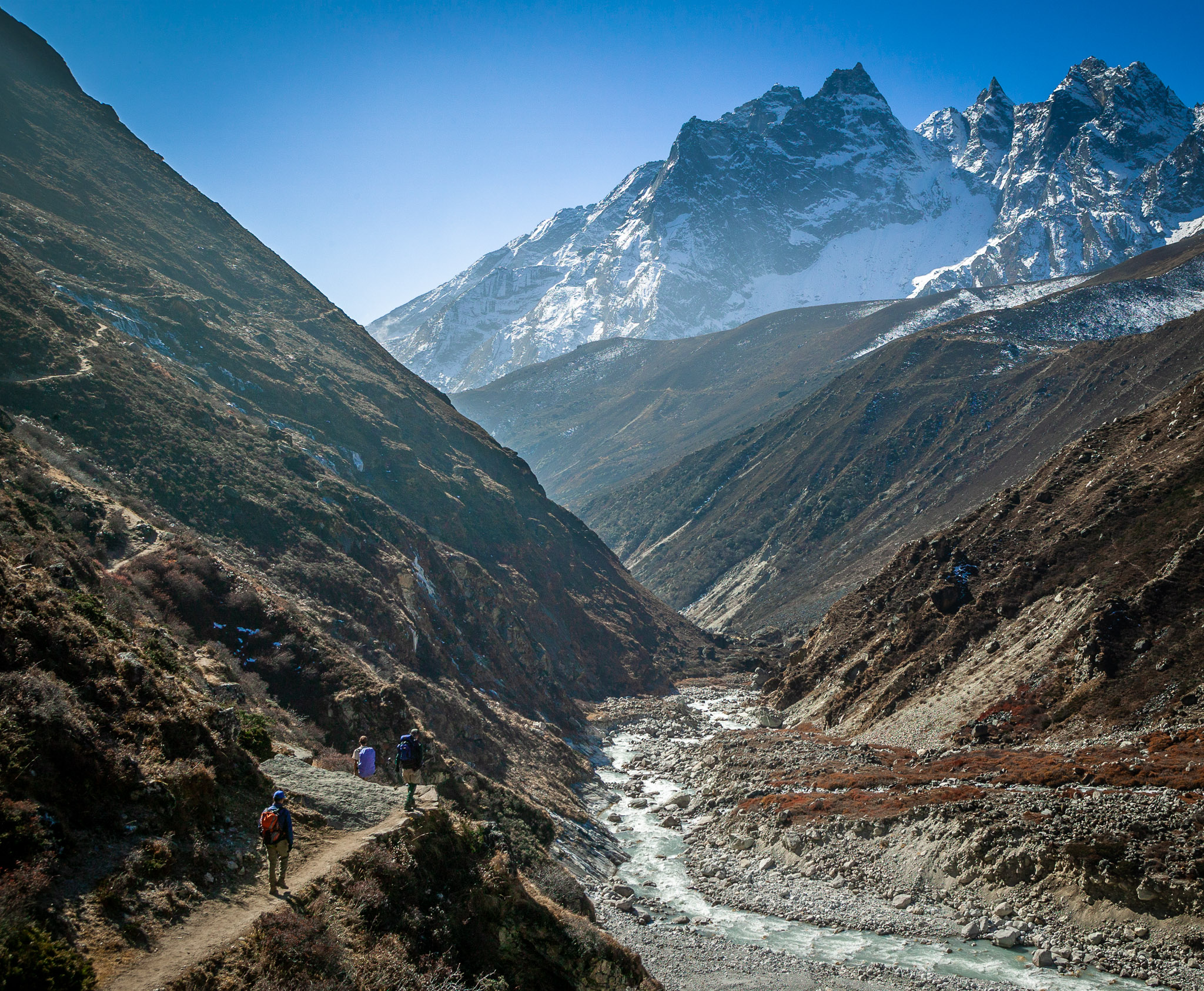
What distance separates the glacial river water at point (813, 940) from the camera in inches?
787

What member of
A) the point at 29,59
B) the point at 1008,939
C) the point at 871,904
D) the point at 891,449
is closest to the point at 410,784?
the point at 1008,939

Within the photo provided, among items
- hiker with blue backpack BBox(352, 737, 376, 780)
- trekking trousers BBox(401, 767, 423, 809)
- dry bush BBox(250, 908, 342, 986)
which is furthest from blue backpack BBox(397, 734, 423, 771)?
dry bush BBox(250, 908, 342, 986)

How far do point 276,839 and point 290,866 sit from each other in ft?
4.33

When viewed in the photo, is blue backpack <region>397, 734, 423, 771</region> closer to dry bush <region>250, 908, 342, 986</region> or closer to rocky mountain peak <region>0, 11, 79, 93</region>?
dry bush <region>250, 908, 342, 986</region>

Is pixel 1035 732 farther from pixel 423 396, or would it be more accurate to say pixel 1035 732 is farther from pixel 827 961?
pixel 423 396

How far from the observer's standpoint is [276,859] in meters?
11.2

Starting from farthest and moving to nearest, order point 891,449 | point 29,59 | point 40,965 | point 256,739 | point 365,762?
point 891,449 → point 29,59 → point 365,762 → point 256,739 → point 40,965

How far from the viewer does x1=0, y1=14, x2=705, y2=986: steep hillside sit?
35.2ft

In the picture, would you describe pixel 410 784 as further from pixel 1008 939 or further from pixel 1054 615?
pixel 1054 615

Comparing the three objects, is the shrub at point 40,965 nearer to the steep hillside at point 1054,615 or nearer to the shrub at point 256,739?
the shrub at point 256,739

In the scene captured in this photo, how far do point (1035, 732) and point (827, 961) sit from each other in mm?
16932

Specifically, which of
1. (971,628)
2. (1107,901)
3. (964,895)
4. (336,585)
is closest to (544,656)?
(336,585)

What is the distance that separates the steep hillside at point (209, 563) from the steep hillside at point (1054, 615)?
20.5 meters

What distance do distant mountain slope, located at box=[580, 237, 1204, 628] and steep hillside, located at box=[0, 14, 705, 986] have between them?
43671 millimetres
